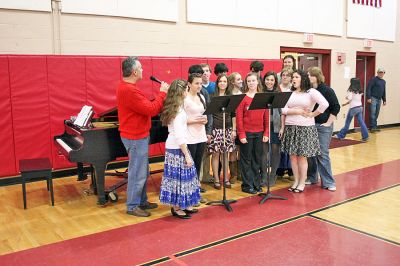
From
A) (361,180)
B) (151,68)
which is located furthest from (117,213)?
(361,180)

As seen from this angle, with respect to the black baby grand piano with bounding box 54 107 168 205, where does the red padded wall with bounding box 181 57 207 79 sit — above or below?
above

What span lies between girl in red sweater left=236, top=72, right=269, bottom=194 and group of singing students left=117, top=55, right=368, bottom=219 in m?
0.01

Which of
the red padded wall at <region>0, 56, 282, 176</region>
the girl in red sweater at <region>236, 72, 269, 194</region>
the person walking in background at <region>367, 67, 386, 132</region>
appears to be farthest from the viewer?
the person walking in background at <region>367, 67, 386, 132</region>

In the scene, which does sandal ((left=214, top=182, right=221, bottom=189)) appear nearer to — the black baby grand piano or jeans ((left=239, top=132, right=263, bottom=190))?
jeans ((left=239, top=132, right=263, bottom=190))

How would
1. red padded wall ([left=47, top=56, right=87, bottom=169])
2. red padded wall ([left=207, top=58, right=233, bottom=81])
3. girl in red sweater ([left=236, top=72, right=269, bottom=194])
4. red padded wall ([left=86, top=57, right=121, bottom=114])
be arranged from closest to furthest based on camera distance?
1. girl in red sweater ([left=236, top=72, right=269, bottom=194])
2. red padded wall ([left=47, top=56, right=87, bottom=169])
3. red padded wall ([left=86, top=57, right=121, bottom=114])
4. red padded wall ([left=207, top=58, right=233, bottom=81])

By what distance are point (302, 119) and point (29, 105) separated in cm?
379

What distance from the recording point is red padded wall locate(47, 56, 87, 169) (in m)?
5.74

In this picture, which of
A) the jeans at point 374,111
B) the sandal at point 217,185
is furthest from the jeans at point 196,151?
the jeans at point 374,111

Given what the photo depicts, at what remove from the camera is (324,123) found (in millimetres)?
5004

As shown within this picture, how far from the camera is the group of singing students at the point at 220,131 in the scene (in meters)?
4.01

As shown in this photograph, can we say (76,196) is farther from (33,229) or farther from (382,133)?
(382,133)

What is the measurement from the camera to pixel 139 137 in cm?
411

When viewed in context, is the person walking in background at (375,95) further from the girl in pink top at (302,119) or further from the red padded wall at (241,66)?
the girl in pink top at (302,119)


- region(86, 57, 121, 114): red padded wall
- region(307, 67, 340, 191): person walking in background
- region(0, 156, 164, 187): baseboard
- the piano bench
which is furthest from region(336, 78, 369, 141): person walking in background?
the piano bench
